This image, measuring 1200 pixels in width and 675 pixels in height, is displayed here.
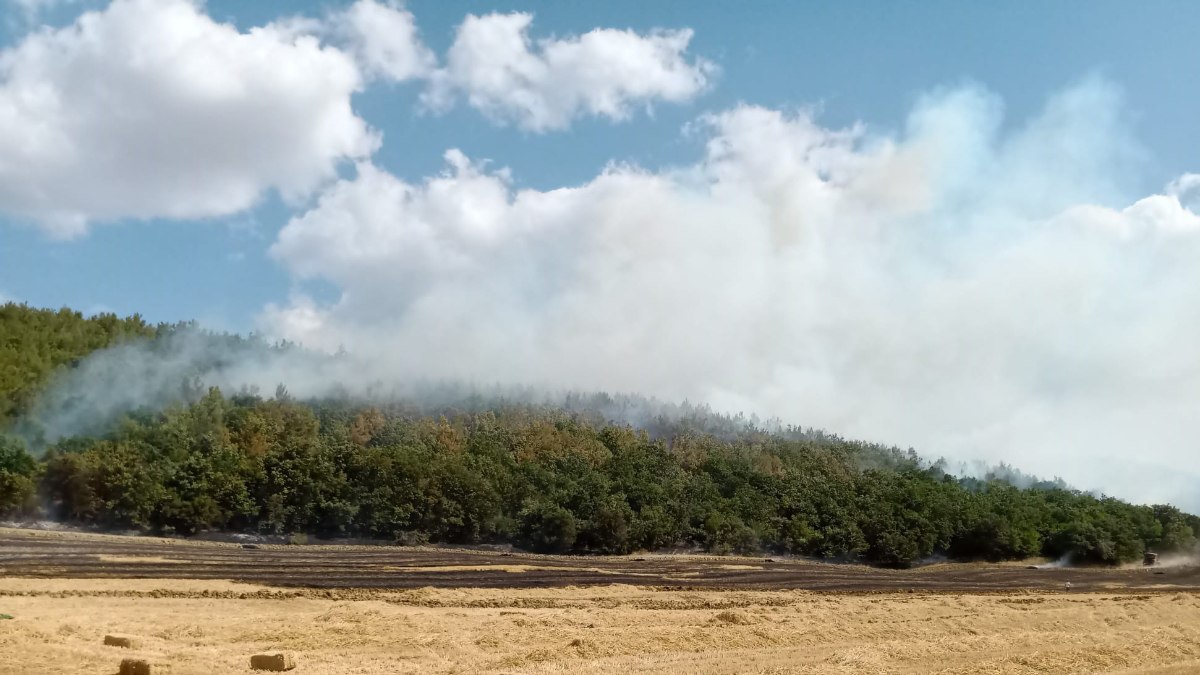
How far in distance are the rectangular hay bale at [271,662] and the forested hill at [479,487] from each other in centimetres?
4222

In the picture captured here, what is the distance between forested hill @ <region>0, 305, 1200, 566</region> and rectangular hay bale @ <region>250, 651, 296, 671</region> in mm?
42222

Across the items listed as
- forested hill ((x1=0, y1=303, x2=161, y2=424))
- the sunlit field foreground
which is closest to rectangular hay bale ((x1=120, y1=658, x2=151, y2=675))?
the sunlit field foreground

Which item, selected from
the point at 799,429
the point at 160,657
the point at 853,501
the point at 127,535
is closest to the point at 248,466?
the point at 127,535

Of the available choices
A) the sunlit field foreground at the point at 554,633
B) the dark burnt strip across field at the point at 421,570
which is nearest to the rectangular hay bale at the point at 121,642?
the sunlit field foreground at the point at 554,633

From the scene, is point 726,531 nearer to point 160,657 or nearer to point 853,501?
point 853,501

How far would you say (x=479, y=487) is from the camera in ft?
212

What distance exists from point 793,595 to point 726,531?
31.9 m

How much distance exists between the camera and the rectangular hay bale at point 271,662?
17688mm

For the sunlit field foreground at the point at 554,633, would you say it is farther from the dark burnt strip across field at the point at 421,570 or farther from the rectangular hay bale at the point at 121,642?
the dark burnt strip across field at the point at 421,570

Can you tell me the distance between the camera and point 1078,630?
32.3 m

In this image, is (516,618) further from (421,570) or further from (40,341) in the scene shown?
(40,341)

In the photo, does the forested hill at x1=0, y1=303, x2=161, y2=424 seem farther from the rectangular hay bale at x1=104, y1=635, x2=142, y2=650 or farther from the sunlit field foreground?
the rectangular hay bale at x1=104, y1=635, x2=142, y2=650

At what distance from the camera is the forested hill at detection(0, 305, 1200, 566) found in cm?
5644

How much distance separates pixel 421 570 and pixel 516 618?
14638 mm
